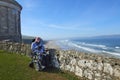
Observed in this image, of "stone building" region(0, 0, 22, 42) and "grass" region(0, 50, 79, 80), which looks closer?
"grass" region(0, 50, 79, 80)

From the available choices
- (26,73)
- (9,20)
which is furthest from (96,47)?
(26,73)

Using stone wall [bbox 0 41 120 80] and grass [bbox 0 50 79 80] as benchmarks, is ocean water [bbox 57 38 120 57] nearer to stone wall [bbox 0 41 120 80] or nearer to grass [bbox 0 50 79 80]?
stone wall [bbox 0 41 120 80]

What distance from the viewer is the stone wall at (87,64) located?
9.29 meters

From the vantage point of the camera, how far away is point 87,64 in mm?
10711

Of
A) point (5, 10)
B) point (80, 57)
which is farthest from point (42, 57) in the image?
point (5, 10)

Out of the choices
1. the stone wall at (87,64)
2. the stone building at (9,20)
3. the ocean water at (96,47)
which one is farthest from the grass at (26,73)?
the ocean water at (96,47)

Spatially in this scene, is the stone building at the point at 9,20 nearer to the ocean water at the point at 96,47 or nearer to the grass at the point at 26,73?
the grass at the point at 26,73

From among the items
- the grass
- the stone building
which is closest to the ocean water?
the stone building

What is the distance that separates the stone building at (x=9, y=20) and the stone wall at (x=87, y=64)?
18.4 m

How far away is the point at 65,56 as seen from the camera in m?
12.4

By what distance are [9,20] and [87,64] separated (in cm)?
2363

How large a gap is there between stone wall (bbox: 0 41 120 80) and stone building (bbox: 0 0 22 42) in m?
18.4

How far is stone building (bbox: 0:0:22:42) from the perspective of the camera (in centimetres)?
3045

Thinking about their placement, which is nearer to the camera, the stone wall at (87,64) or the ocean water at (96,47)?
the stone wall at (87,64)
